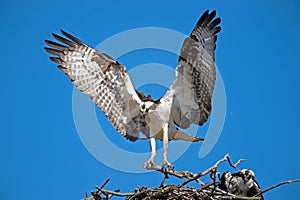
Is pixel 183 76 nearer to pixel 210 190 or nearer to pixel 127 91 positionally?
pixel 127 91

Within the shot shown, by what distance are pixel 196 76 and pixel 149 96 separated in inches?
29.9

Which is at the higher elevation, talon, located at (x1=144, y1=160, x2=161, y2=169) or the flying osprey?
the flying osprey

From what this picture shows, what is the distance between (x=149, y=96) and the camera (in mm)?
6750

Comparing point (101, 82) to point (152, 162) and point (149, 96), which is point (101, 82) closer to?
point (149, 96)

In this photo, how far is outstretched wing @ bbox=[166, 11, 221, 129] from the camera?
20.5ft

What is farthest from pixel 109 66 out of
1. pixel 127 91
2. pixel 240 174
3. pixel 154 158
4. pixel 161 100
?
pixel 240 174

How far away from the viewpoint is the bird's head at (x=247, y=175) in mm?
5418

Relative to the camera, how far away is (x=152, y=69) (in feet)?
22.0

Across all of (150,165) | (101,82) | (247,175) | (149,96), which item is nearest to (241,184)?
(247,175)

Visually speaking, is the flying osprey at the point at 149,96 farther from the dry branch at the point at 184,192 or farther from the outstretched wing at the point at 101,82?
the dry branch at the point at 184,192

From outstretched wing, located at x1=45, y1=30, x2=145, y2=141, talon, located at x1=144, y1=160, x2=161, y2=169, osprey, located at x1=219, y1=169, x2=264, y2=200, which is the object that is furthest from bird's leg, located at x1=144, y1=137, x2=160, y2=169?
osprey, located at x1=219, y1=169, x2=264, y2=200

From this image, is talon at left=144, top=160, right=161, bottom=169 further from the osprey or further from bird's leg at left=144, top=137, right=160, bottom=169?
the osprey

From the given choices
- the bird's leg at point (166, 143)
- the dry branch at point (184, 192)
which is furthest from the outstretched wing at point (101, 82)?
the dry branch at point (184, 192)

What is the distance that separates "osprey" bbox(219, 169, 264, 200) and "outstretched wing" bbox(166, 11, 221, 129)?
48.2 inches
